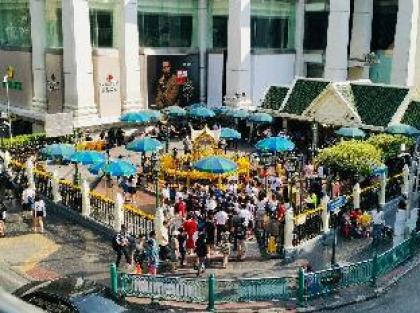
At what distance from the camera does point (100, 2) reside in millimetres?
35656

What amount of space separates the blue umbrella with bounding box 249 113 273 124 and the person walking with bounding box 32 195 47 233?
615 inches

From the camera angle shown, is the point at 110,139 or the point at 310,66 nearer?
the point at 110,139

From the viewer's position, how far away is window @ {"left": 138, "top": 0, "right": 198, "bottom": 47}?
38.6 meters

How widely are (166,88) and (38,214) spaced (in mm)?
20433

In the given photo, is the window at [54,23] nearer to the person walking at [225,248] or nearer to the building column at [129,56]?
the building column at [129,56]

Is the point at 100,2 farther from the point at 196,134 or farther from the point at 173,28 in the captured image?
the point at 196,134

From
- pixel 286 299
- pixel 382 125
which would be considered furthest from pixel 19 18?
pixel 286 299

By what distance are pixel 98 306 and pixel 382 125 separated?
23.1 metres

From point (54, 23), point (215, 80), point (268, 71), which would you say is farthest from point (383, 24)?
point (54, 23)

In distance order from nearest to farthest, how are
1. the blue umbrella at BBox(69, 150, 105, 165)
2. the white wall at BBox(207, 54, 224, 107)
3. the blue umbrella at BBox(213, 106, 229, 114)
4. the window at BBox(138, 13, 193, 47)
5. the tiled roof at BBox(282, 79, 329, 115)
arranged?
the blue umbrella at BBox(69, 150, 105, 165), the tiled roof at BBox(282, 79, 329, 115), the blue umbrella at BBox(213, 106, 229, 114), the window at BBox(138, 13, 193, 47), the white wall at BBox(207, 54, 224, 107)

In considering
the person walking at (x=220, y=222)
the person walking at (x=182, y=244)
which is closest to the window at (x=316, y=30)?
the person walking at (x=220, y=222)

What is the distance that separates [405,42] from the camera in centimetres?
3900

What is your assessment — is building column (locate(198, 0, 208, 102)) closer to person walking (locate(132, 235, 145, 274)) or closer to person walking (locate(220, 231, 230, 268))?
person walking (locate(220, 231, 230, 268))

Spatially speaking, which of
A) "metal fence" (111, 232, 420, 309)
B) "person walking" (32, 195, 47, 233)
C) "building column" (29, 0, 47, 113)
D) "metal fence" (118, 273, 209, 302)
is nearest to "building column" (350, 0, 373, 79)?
"building column" (29, 0, 47, 113)
